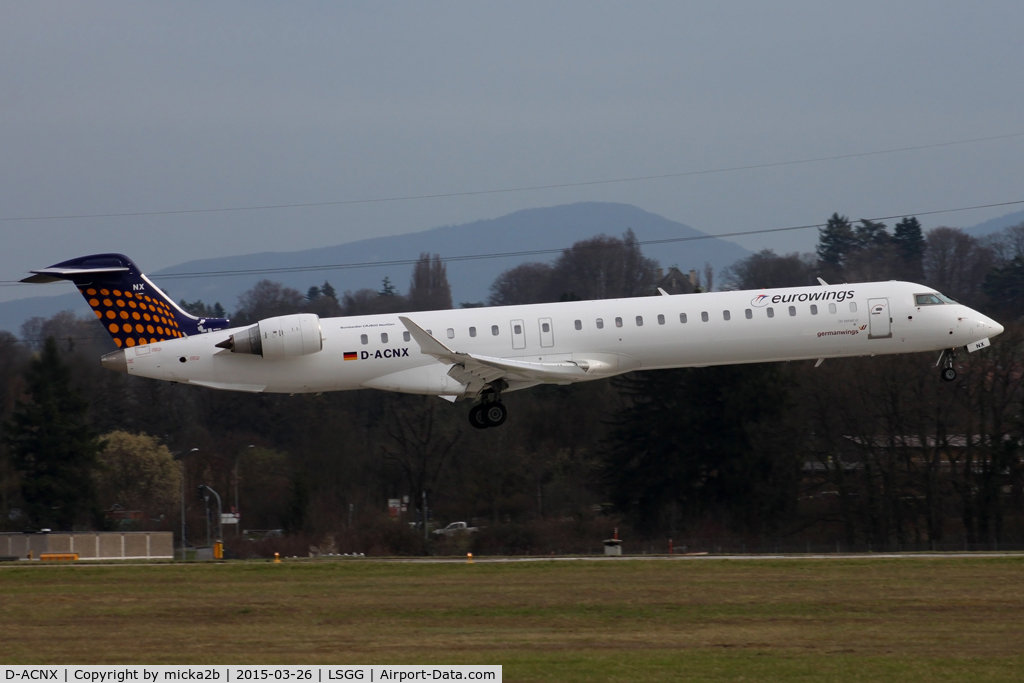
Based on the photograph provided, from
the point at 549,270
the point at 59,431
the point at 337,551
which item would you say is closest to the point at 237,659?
the point at 337,551

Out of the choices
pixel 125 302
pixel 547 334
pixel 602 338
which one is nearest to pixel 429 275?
pixel 125 302

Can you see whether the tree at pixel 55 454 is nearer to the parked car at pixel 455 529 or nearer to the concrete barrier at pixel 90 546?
the concrete barrier at pixel 90 546

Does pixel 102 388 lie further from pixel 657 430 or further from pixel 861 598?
pixel 861 598

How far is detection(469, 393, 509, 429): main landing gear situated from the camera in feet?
97.8

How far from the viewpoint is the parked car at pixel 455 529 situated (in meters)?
54.8

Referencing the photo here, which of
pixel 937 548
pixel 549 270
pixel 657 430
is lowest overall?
pixel 937 548

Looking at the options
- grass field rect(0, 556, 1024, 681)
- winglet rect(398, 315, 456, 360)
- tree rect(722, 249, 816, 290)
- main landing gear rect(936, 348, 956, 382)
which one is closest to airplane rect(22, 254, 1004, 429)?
winglet rect(398, 315, 456, 360)

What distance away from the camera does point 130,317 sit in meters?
30.2

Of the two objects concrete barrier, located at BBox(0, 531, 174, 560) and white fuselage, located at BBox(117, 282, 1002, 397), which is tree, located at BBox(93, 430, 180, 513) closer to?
concrete barrier, located at BBox(0, 531, 174, 560)

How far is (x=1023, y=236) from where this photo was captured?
124125mm

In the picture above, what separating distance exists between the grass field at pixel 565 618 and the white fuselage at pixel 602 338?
4704mm

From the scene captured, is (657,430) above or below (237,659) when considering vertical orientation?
above

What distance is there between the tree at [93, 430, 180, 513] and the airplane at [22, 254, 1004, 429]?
3924cm

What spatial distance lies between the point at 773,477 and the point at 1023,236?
7999cm
